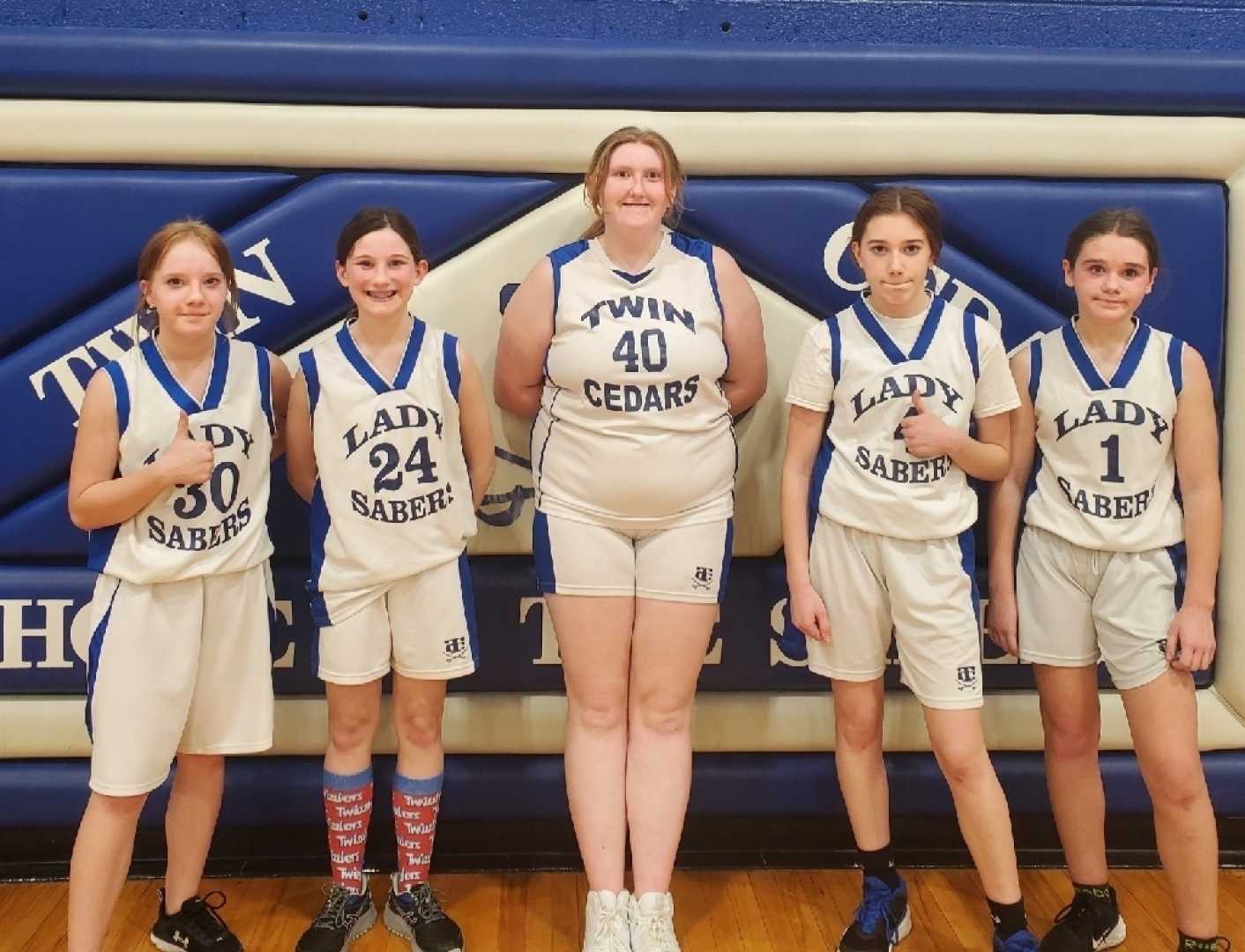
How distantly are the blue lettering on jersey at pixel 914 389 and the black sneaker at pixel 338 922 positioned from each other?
54.2 inches

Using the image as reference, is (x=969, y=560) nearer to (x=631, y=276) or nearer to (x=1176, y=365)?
(x=1176, y=365)

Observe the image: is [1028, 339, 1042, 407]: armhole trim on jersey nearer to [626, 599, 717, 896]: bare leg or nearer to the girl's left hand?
the girl's left hand

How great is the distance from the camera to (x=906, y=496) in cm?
184

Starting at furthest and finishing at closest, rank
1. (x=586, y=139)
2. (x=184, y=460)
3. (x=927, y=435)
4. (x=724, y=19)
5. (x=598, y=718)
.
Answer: (x=724, y=19)
(x=586, y=139)
(x=598, y=718)
(x=927, y=435)
(x=184, y=460)

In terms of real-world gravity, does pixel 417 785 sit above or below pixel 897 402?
below

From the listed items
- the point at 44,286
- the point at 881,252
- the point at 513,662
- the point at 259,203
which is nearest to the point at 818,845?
the point at 513,662

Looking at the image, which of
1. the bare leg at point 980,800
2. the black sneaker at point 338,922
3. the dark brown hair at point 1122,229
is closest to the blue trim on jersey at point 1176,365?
the dark brown hair at point 1122,229

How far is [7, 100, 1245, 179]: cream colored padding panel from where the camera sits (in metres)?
2.13

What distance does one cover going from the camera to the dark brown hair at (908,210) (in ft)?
5.93

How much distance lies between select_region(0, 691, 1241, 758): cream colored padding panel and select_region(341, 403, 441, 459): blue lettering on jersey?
0.67 meters

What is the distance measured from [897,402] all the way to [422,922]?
52.2 inches

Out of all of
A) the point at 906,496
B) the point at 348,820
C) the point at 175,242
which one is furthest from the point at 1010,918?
the point at 175,242

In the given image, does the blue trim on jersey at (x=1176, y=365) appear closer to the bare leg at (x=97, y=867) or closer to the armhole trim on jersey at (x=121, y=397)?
the armhole trim on jersey at (x=121, y=397)

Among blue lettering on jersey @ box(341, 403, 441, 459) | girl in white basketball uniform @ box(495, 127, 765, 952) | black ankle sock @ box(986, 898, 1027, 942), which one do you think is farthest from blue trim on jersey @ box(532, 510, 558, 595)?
black ankle sock @ box(986, 898, 1027, 942)
